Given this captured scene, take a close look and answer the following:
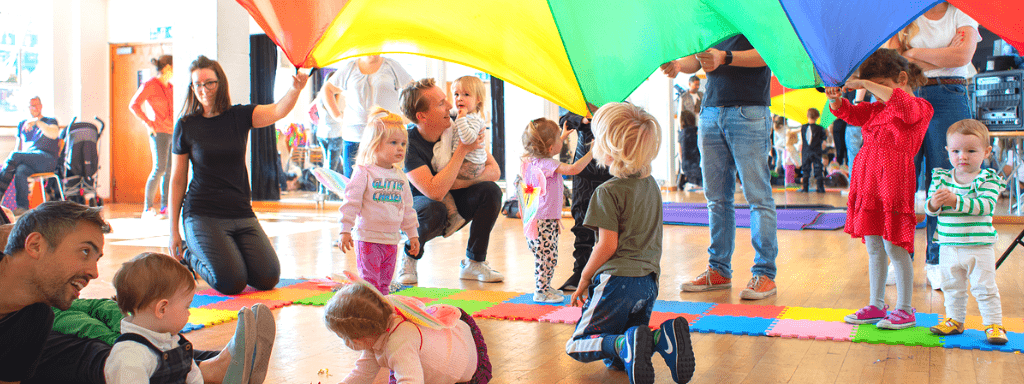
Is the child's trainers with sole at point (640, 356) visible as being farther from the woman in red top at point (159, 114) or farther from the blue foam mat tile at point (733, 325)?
the woman in red top at point (159, 114)

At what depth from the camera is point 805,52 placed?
8.87ft

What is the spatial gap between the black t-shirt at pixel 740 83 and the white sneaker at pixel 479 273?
1358 mm

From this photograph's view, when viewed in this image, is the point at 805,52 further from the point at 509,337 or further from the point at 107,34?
the point at 107,34

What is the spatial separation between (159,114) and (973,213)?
6.60m

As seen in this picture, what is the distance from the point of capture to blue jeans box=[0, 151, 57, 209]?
696 cm

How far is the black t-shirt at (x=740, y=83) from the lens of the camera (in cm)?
325

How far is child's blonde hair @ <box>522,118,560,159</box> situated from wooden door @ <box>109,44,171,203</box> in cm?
812

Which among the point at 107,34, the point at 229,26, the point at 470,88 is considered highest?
the point at 107,34

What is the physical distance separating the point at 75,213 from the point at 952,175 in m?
2.57

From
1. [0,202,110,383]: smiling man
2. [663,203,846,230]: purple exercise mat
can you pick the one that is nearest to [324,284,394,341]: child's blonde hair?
[0,202,110,383]: smiling man

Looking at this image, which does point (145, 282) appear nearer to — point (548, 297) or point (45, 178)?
point (548, 297)

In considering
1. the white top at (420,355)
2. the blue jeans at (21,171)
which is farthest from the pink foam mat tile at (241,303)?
the blue jeans at (21,171)

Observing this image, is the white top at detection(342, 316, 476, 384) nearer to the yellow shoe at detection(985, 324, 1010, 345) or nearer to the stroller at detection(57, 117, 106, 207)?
the yellow shoe at detection(985, 324, 1010, 345)

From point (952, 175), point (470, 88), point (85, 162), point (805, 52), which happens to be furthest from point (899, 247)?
point (85, 162)
